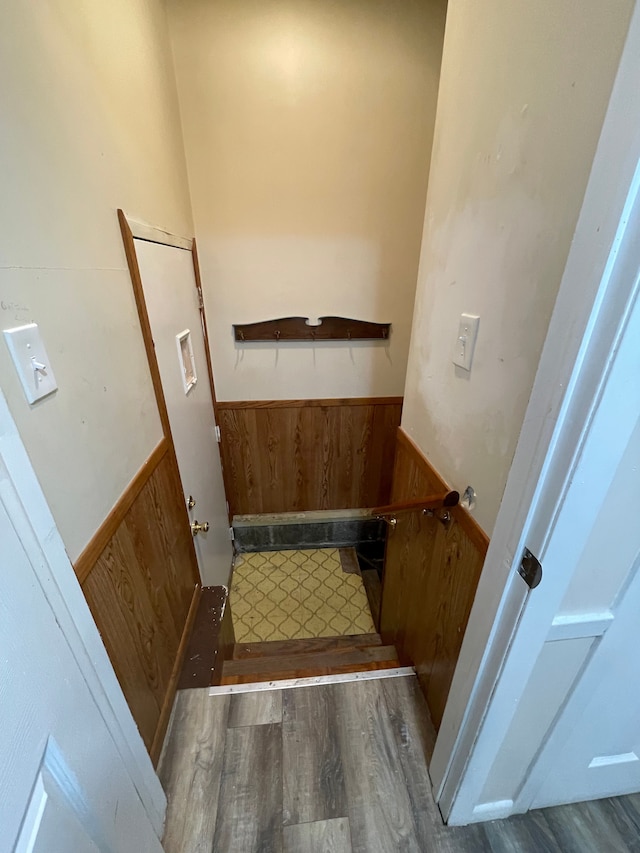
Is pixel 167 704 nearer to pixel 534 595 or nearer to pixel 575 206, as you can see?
pixel 534 595

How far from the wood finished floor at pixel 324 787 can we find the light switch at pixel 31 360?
4.07 ft

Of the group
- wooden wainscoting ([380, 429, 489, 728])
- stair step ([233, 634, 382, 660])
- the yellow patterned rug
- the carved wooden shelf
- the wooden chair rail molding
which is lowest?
the yellow patterned rug

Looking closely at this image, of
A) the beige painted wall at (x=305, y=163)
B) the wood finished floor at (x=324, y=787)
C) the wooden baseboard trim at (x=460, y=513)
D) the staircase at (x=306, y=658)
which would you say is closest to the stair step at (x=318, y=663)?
the staircase at (x=306, y=658)

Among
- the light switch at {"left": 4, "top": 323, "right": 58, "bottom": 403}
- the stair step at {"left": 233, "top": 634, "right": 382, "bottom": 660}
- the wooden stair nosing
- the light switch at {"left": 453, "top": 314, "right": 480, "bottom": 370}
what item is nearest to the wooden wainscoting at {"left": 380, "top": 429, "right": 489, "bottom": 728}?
the wooden stair nosing

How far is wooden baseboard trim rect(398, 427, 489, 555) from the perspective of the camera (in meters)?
0.85

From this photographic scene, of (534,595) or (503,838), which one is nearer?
(534,595)

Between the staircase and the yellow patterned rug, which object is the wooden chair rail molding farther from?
the yellow patterned rug

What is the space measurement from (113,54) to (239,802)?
225 cm

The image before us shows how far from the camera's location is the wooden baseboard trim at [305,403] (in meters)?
2.24

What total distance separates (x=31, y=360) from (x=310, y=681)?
4.66 feet

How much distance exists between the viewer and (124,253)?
1069 millimetres

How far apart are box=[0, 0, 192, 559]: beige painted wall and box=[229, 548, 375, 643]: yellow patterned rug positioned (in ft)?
4.98

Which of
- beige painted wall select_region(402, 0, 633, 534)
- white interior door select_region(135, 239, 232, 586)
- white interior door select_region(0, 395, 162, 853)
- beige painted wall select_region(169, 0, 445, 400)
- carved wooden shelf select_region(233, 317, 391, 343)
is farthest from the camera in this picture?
carved wooden shelf select_region(233, 317, 391, 343)

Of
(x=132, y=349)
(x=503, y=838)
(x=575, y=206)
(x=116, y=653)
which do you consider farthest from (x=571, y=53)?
(x=503, y=838)
